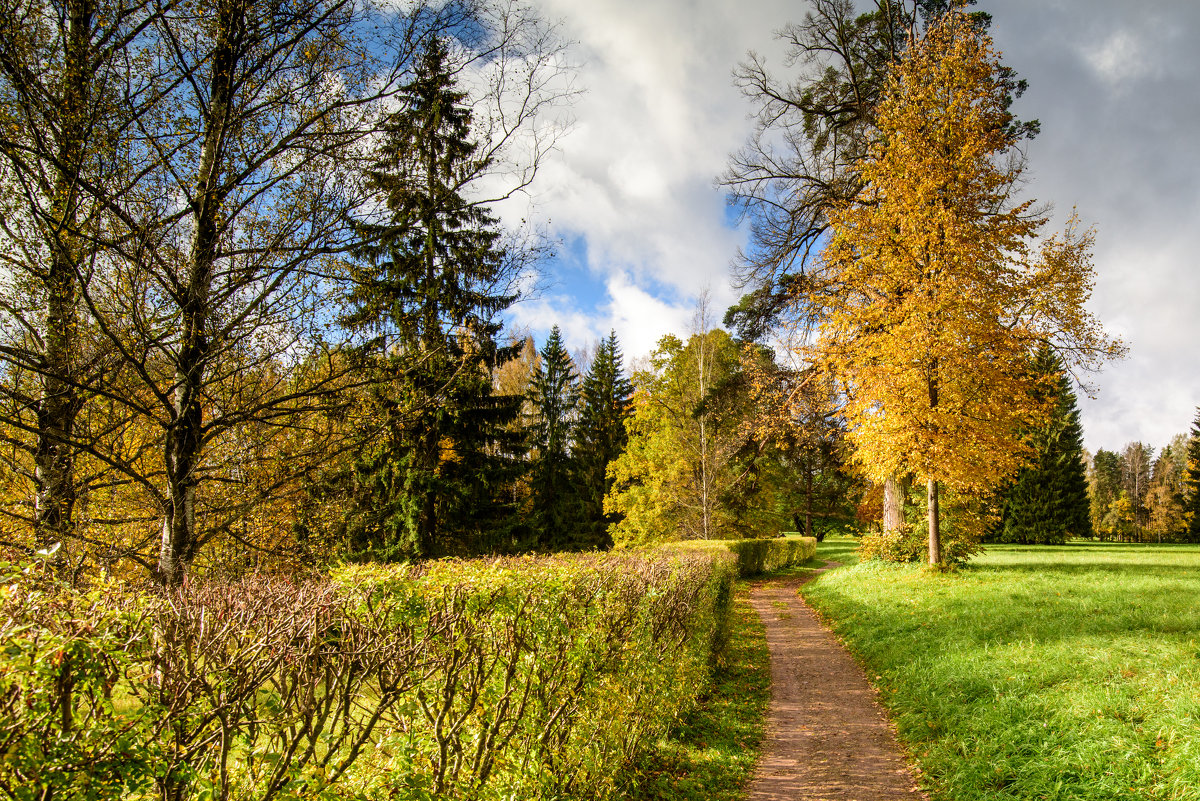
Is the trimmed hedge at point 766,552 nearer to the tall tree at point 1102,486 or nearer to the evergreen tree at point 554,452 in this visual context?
the evergreen tree at point 554,452

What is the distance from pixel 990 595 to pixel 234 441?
1153 cm

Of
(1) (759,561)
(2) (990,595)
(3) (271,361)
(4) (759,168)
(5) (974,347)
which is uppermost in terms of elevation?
(4) (759,168)

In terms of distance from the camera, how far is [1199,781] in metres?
3.54

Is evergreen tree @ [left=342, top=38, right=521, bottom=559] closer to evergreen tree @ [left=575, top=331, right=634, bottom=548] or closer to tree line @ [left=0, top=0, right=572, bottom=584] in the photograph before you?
tree line @ [left=0, top=0, right=572, bottom=584]

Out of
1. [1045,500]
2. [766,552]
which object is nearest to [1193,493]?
[1045,500]

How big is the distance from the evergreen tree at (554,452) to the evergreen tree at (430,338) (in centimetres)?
740

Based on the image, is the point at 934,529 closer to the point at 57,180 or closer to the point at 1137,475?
the point at 57,180

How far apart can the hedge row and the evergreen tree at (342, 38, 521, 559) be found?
A: 336 centimetres

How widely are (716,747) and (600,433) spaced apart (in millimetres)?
24622

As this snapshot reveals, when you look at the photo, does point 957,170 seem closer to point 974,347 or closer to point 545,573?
point 974,347

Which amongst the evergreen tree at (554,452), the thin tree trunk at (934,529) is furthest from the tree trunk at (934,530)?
the evergreen tree at (554,452)

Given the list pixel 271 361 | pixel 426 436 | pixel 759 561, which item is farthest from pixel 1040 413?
pixel 426 436

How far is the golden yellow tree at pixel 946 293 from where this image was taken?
10.6m

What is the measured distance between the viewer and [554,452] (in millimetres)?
27516
